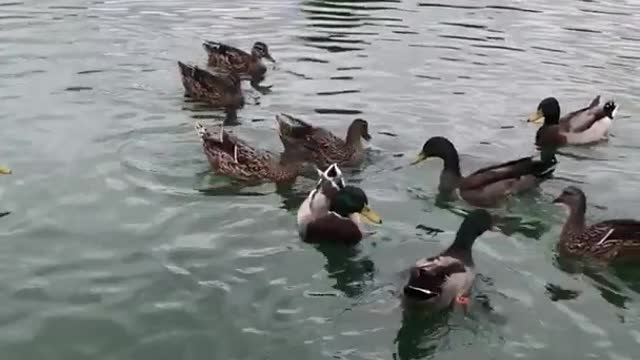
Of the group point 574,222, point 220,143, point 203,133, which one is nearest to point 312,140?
point 220,143

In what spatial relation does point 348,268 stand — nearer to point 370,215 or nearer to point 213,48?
point 370,215

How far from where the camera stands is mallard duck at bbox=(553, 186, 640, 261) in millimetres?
10281

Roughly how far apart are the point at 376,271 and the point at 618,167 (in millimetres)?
5224

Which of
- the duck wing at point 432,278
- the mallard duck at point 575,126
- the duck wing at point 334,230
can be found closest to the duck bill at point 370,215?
the duck wing at point 334,230

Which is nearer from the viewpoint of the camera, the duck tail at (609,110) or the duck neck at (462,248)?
the duck neck at (462,248)

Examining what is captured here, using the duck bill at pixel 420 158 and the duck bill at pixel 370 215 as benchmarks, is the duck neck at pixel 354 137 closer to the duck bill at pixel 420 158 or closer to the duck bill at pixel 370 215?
the duck bill at pixel 420 158

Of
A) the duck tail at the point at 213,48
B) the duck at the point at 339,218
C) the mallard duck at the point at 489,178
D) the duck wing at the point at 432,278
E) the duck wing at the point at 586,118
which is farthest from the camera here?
the duck tail at the point at 213,48

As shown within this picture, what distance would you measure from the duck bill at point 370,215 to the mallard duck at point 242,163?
7.85 feet

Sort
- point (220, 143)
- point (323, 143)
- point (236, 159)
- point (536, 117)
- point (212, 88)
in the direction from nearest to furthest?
point (236, 159) < point (220, 143) < point (323, 143) < point (536, 117) < point (212, 88)

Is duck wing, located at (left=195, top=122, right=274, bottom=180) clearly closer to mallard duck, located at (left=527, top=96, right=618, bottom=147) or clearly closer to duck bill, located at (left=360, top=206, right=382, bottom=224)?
duck bill, located at (left=360, top=206, right=382, bottom=224)

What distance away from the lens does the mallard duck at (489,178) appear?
12.2 meters

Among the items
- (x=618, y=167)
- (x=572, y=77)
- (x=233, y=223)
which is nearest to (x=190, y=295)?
(x=233, y=223)

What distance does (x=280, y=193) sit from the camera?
12508 mm

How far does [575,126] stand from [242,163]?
5408 millimetres
